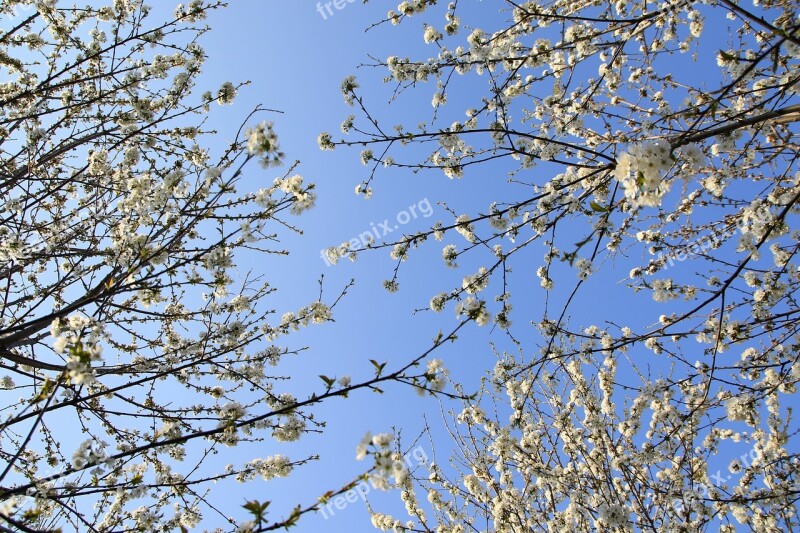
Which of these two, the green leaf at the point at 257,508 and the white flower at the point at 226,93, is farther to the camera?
the white flower at the point at 226,93

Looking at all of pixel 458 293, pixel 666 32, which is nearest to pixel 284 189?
pixel 458 293

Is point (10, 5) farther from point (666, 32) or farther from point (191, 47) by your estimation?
point (666, 32)

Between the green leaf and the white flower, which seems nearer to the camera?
the green leaf

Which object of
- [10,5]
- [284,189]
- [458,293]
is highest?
[10,5]

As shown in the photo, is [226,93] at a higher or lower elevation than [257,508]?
higher

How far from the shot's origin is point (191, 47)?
4848 mm

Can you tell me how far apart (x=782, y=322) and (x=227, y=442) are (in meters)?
4.44

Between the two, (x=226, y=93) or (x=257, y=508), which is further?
(x=226, y=93)

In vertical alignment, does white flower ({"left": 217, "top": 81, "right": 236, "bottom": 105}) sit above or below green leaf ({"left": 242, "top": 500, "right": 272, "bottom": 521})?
above

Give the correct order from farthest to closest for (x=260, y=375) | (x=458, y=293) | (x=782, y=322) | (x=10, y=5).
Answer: (x=10, y=5) < (x=260, y=375) < (x=458, y=293) < (x=782, y=322)

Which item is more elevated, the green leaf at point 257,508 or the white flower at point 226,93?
the white flower at point 226,93

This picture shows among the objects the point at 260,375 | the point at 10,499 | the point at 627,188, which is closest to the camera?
the point at 627,188

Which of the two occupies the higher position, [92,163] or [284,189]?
[92,163]

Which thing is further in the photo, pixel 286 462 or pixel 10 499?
pixel 286 462
